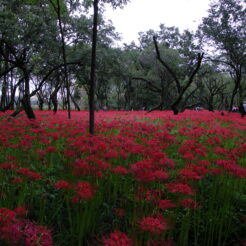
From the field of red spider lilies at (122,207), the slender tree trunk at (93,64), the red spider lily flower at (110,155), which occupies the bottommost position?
the field of red spider lilies at (122,207)

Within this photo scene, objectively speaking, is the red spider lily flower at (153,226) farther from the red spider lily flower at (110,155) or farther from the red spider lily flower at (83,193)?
the red spider lily flower at (110,155)

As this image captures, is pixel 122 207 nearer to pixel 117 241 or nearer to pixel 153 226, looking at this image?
pixel 153 226

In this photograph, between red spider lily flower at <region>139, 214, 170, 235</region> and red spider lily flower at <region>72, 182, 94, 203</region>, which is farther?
red spider lily flower at <region>72, 182, 94, 203</region>

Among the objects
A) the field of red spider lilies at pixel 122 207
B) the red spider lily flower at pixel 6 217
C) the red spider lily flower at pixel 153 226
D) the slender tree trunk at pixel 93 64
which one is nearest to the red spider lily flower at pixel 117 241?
the field of red spider lilies at pixel 122 207

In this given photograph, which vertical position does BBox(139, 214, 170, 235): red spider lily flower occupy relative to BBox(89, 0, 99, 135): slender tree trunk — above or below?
below

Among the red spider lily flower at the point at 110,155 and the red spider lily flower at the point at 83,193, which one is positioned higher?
the red spider lily flower at the point at 110,155

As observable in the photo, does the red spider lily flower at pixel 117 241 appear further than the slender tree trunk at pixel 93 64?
No

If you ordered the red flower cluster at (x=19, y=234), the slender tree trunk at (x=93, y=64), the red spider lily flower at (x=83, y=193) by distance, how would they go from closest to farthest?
1. the red flower cluster at (x=19, y=234)
2. the red spider lily flower at (x=83, y=193)
3. the slender tree trunk at (x=93, y=64)

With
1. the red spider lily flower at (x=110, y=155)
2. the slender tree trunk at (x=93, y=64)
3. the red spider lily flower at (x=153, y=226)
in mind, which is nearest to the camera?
the red spider lily flower at (x=153, y=226)

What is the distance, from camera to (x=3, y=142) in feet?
12.5

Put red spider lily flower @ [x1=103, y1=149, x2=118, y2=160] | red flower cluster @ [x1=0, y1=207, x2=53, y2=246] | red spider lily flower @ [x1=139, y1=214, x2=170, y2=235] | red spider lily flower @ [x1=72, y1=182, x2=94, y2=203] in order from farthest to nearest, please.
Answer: red spider lily flower @ [x1=103, y1=149, x2=118, y2=160] → red spider lily flower @ [x1=72, y1=182, x2=94, y2=203] → red spider lily flower @ [x1=139, y1=214, x2=170, y2=235] → red flower cluster @ [x1=0, y1=207, x2=53, y2=246]

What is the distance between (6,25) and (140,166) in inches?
521

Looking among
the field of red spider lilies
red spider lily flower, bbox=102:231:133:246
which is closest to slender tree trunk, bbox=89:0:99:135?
the field of red spider lilies

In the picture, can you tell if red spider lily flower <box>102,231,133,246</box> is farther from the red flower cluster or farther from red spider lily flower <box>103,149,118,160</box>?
red spider lily flower <box>103,149,118,160</box>
